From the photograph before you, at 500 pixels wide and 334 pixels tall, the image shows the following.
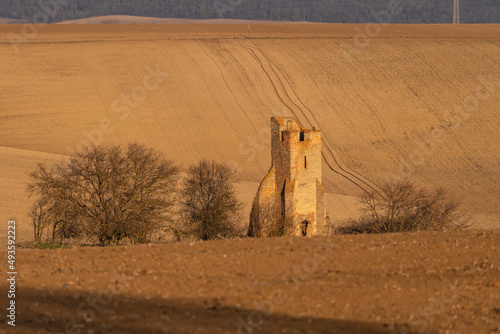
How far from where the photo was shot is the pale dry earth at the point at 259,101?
5284 centimetres

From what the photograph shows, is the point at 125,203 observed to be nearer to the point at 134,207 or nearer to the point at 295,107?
the point at 134,207

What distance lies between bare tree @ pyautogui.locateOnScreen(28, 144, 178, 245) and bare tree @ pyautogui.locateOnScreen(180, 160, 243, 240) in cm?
101

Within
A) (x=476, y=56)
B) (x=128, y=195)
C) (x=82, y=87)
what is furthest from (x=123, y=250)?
(x=476, y=56)

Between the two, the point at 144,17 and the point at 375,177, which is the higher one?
the point at 144,17

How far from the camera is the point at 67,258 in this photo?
1753 centimetres

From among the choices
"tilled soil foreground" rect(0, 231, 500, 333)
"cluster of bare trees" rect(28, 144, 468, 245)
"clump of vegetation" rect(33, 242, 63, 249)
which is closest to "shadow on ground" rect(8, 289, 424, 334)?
"tilled soil foreground" rect(0, 231, 500, 333)

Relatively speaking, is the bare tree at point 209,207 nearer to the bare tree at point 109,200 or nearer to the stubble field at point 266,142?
the bare tree at point 109,200

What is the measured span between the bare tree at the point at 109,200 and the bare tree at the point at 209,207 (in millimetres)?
1014

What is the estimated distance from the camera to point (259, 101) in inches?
2586

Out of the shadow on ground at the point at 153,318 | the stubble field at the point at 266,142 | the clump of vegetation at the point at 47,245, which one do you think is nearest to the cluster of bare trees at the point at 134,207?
the clump of vegetation at the point at 47,245

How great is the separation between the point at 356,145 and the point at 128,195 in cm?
3173

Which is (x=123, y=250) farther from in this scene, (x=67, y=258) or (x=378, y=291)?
(x=378, y=291)

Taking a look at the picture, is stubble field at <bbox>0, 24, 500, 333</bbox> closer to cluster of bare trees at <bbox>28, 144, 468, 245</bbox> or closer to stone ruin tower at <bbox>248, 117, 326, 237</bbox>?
cluster of bare trees at <bbox>28, 144, 468, 245</bbox>

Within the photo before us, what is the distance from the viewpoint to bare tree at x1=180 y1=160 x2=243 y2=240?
30047mm
